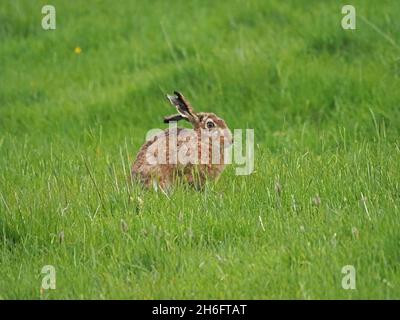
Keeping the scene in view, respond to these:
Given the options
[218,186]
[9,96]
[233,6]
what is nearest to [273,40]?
[233,6]

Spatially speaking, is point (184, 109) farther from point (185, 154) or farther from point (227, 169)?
point (227, 169)

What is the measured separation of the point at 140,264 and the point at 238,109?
4.14m

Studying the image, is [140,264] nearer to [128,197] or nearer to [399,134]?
[128,197]

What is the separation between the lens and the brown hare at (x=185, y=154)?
659cm

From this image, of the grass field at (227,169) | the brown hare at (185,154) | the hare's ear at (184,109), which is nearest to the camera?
the grass field at (227,169)

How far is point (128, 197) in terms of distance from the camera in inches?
243

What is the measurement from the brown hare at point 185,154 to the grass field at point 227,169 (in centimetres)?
16

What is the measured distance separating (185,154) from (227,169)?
0.52 metres

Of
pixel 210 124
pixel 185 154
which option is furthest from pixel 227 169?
pixel 185 154

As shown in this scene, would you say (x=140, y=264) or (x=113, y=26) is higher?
(x=113, y=26)

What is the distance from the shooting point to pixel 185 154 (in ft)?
21.7

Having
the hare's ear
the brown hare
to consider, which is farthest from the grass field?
the hare's ear

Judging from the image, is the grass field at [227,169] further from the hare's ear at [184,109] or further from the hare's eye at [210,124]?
the hare's ear at [184,109]

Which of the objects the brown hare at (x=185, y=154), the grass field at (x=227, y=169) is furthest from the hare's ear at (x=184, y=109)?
the grass field at (x=227, y=169)
